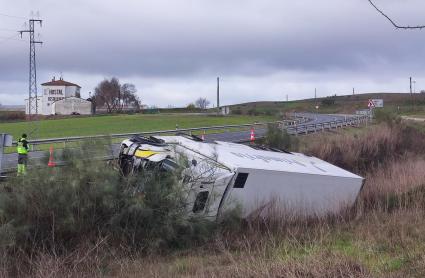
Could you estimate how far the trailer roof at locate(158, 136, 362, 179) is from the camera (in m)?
12.8

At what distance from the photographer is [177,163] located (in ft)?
38.5

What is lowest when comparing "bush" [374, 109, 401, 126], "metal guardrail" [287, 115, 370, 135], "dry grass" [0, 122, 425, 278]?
"dry grass" [0, 122, 425, 278]

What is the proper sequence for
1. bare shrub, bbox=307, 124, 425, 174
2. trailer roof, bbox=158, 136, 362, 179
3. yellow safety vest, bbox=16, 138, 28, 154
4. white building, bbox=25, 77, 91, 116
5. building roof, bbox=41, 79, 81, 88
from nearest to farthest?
trailer roof, bbox=158, 136, 362, 179 → yellow safety vest, bbox=16, 138, 28, 154 → bare shrub, bbox=307, 124, 425, 174 → white building, bbox=25, 77, 91, 116 → building roof, bbox=41, 79, 81, 88

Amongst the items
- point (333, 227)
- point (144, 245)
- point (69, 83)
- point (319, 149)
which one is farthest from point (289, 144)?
point (69, 83)

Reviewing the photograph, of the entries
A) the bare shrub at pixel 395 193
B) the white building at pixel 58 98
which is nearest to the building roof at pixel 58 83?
the white building at pixel 58 98

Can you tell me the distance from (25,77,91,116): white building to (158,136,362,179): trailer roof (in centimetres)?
11768

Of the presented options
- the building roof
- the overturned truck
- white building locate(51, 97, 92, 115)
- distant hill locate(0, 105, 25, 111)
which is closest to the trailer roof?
the overturned truck

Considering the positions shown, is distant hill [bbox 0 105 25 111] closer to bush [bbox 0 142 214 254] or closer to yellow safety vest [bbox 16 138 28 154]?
yellow safety vest [bbox 16 138 28 154]

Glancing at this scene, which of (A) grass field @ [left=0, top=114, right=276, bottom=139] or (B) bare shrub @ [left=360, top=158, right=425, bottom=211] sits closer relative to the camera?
(B) bare shrub @ [left=360, top=158, right=425, bottom=211]

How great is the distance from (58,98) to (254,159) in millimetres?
138336

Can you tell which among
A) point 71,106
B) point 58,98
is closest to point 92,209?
point 71,106

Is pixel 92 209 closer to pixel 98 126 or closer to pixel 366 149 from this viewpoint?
pixel 366 149

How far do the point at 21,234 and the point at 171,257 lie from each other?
102 inches

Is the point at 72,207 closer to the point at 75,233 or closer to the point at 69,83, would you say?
the point at 75,233
